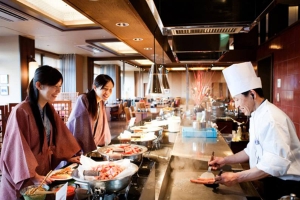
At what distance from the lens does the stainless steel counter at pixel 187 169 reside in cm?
159

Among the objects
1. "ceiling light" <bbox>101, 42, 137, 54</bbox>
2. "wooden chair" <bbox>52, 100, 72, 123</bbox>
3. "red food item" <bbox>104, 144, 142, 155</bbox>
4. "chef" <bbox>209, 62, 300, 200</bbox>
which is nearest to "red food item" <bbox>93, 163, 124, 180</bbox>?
"red food item" <bbox>104, 144, 142, 155</bbox>

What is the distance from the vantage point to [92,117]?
96.2 inches

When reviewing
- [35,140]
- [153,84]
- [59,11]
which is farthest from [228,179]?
[59,11]

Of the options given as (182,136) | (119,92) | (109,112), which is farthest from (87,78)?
(182,136)

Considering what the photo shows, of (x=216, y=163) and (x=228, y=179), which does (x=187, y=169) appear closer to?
(x=216, y=163)

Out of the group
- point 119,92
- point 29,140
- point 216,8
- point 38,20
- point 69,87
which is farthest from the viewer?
point 119,92

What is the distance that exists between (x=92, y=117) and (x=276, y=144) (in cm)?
167

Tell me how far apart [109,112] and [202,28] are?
31.3 ft

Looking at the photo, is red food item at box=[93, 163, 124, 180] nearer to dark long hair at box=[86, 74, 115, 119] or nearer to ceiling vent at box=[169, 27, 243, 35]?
dark long hair at box=[86, 74, 115, 119]

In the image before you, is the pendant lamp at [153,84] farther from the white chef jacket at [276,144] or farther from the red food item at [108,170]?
the red food item at [108,170]

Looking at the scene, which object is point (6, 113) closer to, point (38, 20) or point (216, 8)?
point (38, 20)

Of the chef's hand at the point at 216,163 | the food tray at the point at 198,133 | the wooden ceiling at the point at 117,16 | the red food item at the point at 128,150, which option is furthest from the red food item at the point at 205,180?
the wooden ceiling at the point at 117,16

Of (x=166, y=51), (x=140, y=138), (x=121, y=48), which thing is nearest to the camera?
(x=140, y=138)

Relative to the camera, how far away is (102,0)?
1.94m
